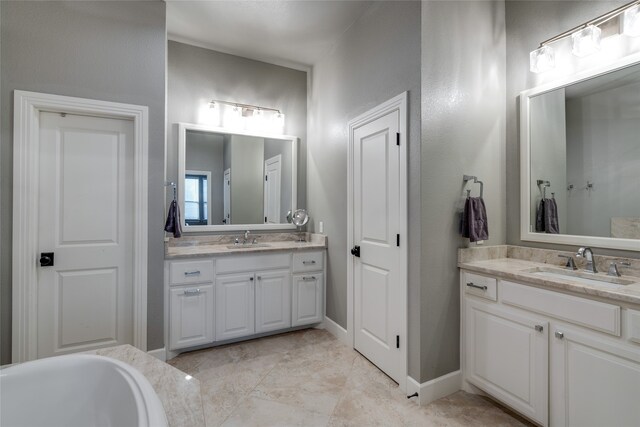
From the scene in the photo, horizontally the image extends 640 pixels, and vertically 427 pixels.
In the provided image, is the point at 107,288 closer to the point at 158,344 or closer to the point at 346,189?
the point at 158,344

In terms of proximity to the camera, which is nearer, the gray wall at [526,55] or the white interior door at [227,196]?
the gray wall at [526,55]

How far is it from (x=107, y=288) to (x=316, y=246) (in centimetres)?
185

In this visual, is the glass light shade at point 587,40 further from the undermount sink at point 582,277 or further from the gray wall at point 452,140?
the undermount sink at point 582,277

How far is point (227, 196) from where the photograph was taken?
3314 millimetres

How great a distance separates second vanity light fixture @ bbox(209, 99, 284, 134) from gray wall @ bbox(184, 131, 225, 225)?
0.22 meters

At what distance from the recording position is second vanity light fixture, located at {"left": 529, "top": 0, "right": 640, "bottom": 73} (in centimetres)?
168

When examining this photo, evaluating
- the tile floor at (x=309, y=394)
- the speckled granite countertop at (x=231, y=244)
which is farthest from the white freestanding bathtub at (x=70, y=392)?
the speckled granite countertop at (x=231, y=244)

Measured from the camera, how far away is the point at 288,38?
3.05 metres

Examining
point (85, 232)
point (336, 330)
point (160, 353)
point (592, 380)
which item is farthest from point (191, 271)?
point (592, 380)

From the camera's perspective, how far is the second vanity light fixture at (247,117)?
3.31 m

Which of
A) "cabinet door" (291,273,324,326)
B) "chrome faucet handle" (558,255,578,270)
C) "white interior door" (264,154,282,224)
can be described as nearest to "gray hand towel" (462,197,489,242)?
"chrome faucet handle" (558,255,578,270)

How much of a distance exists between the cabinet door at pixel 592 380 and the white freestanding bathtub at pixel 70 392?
198cm

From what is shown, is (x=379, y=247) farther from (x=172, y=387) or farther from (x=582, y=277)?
(x=172, y=387)

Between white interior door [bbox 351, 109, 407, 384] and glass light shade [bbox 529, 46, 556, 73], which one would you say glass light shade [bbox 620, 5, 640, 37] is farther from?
white interior door [bbox 351, 109, 407, 384]
